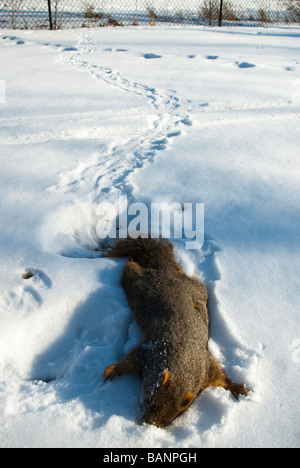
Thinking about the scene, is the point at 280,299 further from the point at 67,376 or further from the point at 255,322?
the point at 67,376

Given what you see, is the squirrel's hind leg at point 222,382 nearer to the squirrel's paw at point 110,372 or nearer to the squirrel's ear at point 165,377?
the squirrel's ear at point 165,377

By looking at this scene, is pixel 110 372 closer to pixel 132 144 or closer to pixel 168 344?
pixel 168 344

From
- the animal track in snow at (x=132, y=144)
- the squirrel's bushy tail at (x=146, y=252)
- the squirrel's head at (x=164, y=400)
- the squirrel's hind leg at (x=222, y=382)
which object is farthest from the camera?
the animal track in snow at (x=132, y=144)

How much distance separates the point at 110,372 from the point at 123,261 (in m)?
0.98

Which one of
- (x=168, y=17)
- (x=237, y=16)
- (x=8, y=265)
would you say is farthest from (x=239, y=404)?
(x=237, y=16)

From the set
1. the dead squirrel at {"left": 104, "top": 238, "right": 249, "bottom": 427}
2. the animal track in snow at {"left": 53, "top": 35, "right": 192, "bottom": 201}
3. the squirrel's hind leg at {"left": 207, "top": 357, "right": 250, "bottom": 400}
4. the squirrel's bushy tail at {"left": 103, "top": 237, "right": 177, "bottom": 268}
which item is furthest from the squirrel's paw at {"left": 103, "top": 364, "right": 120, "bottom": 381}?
the animal track in snow at {"left": 53, "top": 35, "right": 192, "bottom": 201}

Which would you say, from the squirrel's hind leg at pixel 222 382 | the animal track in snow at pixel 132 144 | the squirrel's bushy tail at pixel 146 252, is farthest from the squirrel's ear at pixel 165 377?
the animal track in snow at pixel 132 144

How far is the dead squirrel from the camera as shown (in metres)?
1.98

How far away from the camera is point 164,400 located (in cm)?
196

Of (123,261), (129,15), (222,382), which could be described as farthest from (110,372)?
(129,15)

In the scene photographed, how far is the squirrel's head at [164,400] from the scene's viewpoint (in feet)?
6.39

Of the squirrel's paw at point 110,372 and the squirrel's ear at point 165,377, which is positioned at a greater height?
the squirrel's ear at point 165,377

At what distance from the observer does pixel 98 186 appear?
379 cm

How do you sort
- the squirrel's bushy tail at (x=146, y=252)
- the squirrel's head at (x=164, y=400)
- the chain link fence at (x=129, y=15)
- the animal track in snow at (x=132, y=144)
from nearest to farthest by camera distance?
the squirrel's head at (x=164, y=400) < the squirrel's bushy tail at (x=146, y=252) < the animal track in snow at (x=132, y=144) < the chain link fence at (x=129, y=15)
